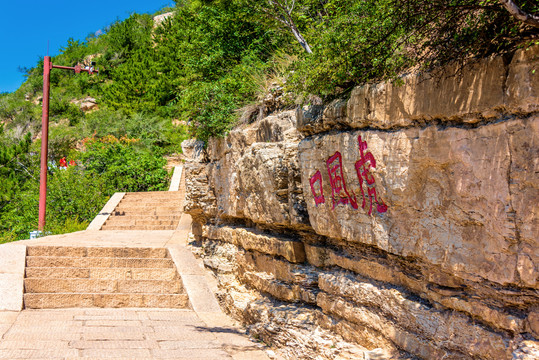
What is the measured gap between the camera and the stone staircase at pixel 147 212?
39.5ft

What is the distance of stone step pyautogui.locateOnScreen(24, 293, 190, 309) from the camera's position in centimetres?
693

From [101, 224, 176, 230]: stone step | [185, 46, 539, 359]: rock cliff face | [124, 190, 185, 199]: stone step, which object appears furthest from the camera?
[124, 190, 185, 199]: stone step

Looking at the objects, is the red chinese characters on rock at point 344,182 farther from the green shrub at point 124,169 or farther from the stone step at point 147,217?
the green shrub at point 124,169

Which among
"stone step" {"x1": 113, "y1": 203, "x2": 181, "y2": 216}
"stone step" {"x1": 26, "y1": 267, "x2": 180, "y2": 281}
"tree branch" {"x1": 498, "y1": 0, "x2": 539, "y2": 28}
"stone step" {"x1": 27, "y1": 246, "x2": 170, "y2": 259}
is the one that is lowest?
"stone step" {"x1": 26, "y1": 267, "x2": 180, "y2": 281}

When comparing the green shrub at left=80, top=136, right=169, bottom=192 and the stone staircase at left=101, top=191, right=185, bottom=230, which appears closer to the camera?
the stone staircase at left=101, top=191, right=185, bottom=230

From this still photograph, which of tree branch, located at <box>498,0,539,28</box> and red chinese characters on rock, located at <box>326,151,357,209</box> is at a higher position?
tree branch, located at <box>498,0,539,28</box>

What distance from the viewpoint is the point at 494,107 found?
9.01 feet

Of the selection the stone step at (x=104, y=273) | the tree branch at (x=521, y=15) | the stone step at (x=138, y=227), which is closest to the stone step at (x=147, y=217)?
the stone step at (x=138, y=227)

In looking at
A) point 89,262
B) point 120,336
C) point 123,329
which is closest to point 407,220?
point 120,336

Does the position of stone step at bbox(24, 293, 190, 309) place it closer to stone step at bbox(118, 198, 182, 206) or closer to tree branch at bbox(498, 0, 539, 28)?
stone step at bbox(118, 198, 182, 206)

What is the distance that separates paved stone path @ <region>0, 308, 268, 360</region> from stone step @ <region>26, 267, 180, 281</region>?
0.88 meters

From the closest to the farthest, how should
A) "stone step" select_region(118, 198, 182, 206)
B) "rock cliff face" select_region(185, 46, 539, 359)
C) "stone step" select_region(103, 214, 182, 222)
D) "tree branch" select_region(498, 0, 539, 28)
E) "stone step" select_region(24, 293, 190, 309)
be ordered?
1. "tree branch" select_region(498, 0, 539, 28)
2. "rock cliff face" select_region(185, 46, 539, 359)
3. "stone step" select_region(24, 293, 190, 309)
4. "stone step" select_region(103, 214, 182, 222)
5. "stone step" select_region(118, 198, 182, 206)

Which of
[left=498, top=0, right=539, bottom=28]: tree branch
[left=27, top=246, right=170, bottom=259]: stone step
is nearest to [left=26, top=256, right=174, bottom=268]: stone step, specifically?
[left=27, top=246, right=170, bottom=259]: stone step

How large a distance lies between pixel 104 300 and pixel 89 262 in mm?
1086
